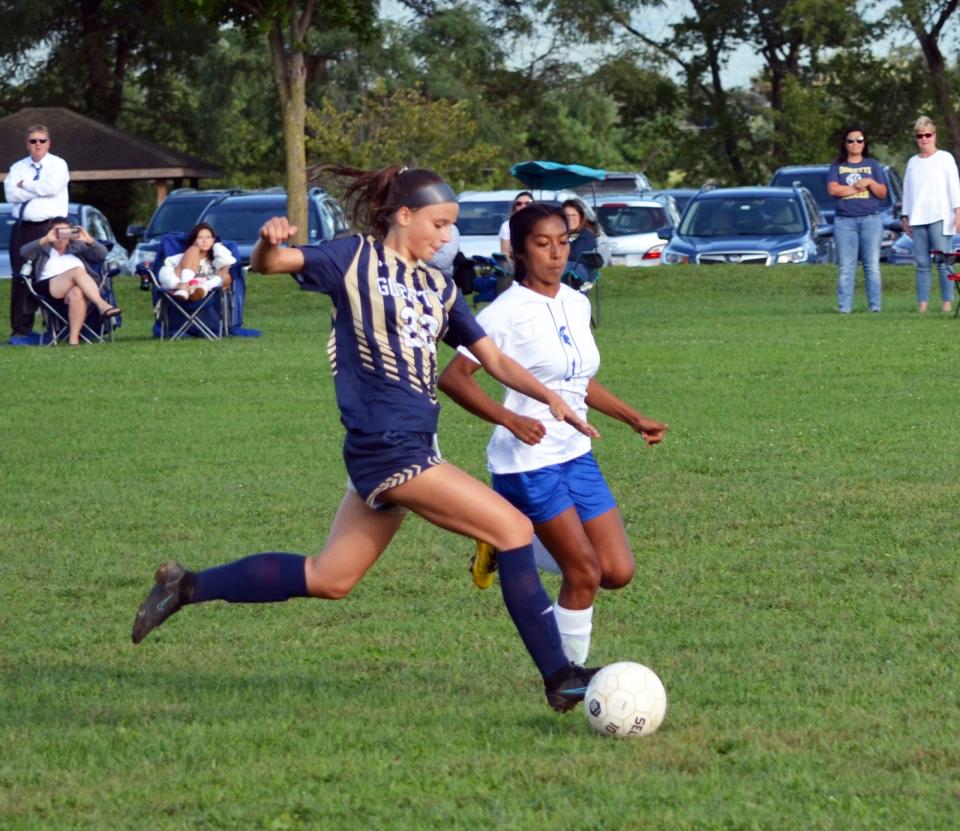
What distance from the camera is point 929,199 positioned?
20.2 metres

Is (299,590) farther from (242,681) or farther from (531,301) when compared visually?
(531,301)

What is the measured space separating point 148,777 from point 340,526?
999 mm

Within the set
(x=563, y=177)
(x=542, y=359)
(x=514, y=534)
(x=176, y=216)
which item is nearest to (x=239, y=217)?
(x=176, y=216)

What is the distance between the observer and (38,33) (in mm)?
51281

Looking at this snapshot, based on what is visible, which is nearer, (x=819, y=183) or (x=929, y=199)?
(x=929, y=199)

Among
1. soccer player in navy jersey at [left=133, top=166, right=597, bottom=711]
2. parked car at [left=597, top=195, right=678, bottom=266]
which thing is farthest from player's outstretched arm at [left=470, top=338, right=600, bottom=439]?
parked car at [left=597, top=195, right=678, bottom=266]

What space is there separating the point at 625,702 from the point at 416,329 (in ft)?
3.97

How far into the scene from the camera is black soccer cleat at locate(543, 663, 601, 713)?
5387 millimetres

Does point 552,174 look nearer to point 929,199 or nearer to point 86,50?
point 929,199

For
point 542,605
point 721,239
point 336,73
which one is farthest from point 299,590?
point 336,73

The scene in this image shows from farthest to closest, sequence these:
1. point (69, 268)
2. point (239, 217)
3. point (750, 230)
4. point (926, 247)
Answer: point (750, 230)
point (239, 217)
point (926, 247)
point (69, 268)

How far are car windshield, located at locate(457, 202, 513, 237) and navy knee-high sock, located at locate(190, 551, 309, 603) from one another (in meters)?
23.0

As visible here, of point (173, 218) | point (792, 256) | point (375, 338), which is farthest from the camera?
point (173, 218)

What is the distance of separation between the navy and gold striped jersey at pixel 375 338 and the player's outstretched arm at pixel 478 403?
20 centimetres
